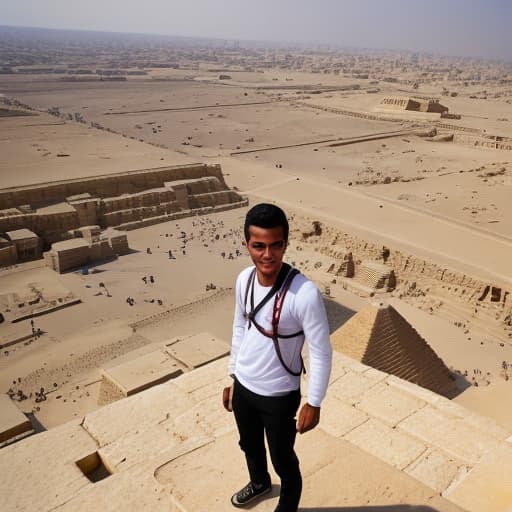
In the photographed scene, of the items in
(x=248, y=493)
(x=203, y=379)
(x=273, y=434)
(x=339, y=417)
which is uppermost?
(x=273, y=434)

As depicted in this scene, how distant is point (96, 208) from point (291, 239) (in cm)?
719

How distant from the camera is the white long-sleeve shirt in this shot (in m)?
2.42

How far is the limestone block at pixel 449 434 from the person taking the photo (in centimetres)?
402

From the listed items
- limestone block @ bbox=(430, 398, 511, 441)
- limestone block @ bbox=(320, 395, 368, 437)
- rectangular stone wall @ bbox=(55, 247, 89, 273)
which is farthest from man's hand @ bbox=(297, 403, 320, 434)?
rectangular stone wall @ bbox=(55, 247, 89, 273)

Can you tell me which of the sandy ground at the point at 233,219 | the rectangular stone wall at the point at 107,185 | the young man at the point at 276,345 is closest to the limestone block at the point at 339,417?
the young man at the point at 276,345

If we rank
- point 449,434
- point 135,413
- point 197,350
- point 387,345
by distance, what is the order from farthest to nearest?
point 197,350, point 387,345, point 135,413, point 449,434

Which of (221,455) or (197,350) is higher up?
(221,455)

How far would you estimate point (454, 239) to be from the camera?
16.9 m

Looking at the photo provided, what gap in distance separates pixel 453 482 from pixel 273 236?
8.27 ft

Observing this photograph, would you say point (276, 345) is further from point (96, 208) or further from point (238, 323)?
point (96, 208)

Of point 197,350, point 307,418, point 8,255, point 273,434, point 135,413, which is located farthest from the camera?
point 8,255

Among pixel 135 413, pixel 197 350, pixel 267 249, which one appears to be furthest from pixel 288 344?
pixel 197 350

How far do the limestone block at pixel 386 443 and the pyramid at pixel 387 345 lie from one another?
11.7 feet

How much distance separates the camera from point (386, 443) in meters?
4.11
